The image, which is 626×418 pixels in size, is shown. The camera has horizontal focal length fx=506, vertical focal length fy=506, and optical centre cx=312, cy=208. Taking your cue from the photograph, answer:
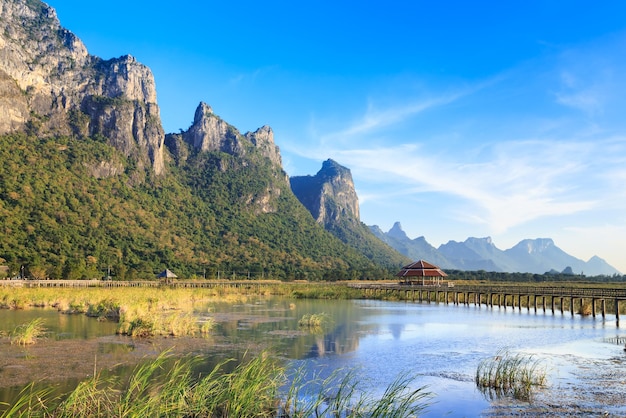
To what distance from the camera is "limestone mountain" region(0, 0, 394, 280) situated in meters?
83.4

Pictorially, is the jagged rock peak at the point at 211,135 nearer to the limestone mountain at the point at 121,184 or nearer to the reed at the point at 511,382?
the limestone mountain at the point at 121,184

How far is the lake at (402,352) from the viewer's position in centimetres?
1384

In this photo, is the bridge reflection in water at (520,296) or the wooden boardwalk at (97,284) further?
the wooden boardwalk at (97,284)

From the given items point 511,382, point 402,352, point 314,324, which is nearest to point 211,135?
point 314,324

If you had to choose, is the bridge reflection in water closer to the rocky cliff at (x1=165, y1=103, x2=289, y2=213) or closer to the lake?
the lake

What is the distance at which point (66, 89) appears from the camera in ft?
436

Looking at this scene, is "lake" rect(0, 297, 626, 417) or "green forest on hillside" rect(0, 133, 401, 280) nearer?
"lake" rect(0, 297, 626, 417)

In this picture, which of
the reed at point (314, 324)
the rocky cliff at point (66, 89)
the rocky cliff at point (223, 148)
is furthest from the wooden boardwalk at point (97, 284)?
the rocky cliff at point (223, 148)

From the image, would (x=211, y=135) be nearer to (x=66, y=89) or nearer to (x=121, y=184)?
(x=66, y=89)

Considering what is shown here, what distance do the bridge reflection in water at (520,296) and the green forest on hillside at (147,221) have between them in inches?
1343

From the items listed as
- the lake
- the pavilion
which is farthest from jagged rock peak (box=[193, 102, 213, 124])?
the lake

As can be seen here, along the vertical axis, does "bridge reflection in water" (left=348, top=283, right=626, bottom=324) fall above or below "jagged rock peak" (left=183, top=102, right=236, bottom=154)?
below

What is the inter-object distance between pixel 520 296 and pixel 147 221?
80343 millimetres

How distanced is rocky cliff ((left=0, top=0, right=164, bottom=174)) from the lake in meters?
98.7
